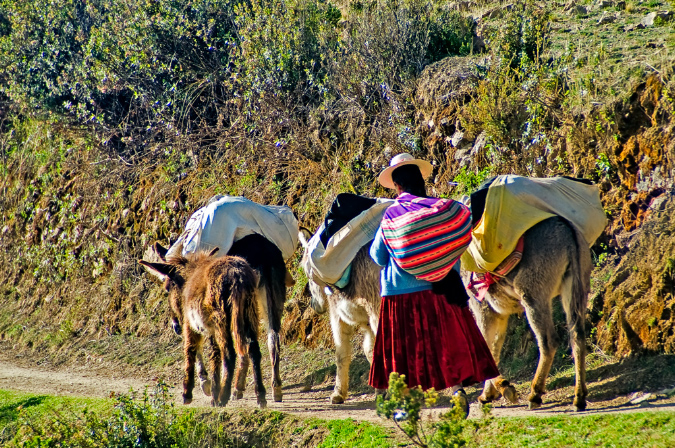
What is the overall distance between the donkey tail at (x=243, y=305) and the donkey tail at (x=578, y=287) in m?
3.18

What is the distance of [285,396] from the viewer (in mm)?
8531

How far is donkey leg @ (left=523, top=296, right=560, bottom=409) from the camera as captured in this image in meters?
5.98

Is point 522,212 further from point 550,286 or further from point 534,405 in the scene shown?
point 534,405

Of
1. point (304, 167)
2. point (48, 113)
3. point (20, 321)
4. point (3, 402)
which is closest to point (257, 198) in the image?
point (304, 167)

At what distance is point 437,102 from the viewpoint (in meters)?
10.3

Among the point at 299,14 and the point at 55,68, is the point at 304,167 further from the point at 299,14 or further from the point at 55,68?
the point at 55,68

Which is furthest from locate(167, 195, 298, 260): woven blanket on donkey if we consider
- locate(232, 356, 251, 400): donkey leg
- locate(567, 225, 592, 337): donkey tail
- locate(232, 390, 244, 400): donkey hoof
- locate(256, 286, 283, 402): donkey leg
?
locate(567, 225, 592, 337): donkey tail

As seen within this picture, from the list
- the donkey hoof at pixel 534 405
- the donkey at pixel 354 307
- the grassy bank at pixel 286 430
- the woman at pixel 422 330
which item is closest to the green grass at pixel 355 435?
the grassy bank at pixel 286 430

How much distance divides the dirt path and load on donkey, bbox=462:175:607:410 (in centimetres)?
43

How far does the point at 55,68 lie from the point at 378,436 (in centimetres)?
1465

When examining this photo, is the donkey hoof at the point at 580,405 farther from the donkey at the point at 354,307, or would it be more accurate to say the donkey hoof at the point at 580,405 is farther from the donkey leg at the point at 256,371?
the donkey leg at the point at 256,371

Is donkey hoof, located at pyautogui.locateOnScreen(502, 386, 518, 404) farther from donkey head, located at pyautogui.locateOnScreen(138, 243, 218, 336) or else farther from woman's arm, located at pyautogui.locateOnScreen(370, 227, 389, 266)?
donkey head, located at pyautogui.locateOnScreen(138, 243, 218, 336)

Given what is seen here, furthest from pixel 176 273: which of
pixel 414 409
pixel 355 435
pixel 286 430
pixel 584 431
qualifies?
pixel 584 431

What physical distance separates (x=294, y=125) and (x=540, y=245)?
23.0 feet
